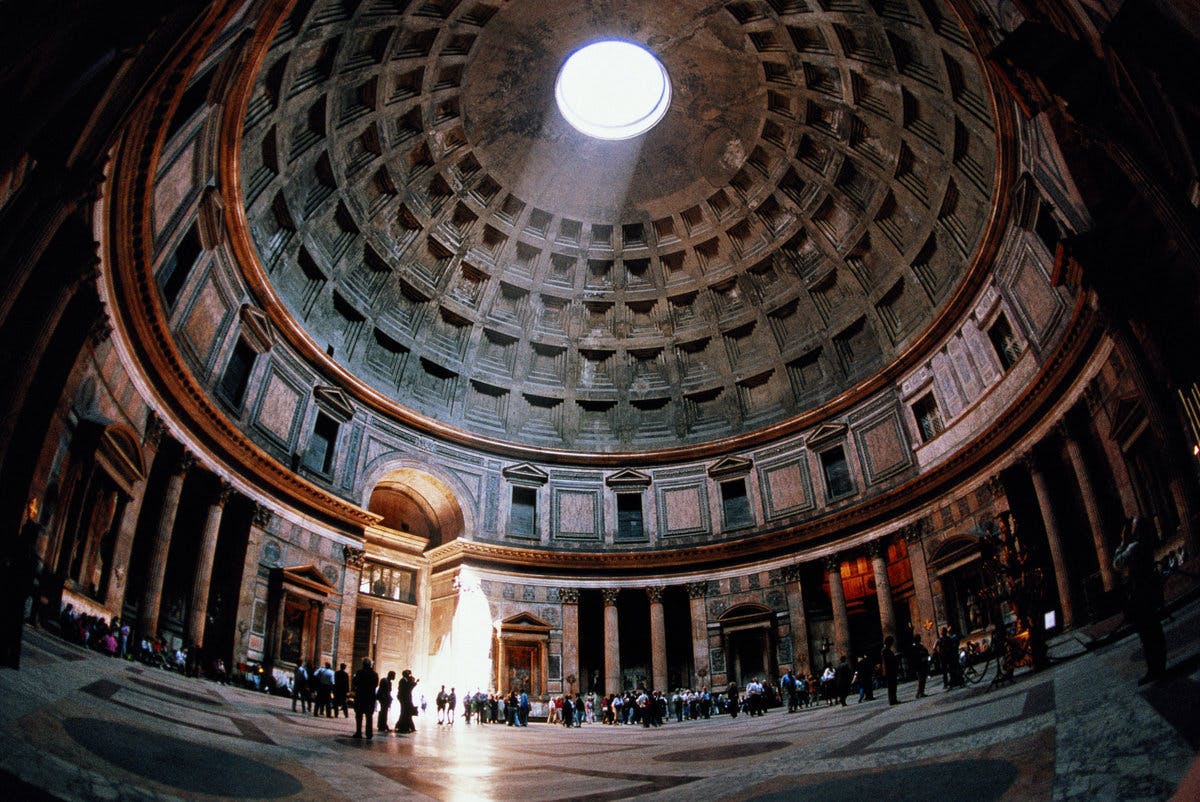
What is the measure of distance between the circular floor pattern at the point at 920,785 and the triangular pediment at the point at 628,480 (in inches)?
980

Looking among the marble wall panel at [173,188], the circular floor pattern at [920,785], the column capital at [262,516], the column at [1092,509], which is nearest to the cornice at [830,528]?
the column at [1092,509]

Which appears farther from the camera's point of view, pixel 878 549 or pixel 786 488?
pixel 786 488

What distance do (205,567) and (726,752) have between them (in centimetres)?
1541

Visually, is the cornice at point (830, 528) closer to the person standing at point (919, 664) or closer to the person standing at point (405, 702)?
the person standing at point (919, 664)

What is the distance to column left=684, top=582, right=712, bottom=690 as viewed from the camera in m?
26.1

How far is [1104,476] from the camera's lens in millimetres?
17250

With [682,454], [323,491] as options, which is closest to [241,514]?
[323,491]

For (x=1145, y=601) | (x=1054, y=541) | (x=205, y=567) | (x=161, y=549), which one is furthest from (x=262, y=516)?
(x=1054, y=541)

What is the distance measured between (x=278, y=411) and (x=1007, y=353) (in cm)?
2233

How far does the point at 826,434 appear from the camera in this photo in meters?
27.2

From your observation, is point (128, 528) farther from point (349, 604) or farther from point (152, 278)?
point (349, 604)

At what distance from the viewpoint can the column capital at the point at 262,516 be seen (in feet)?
66.7

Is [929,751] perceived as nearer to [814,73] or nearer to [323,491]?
[323,491]

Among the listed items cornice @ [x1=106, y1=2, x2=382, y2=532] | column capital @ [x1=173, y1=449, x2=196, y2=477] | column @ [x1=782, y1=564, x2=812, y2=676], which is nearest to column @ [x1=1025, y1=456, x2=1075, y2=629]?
column @ [x1=782, y1=564, x2=812, y2=676]
